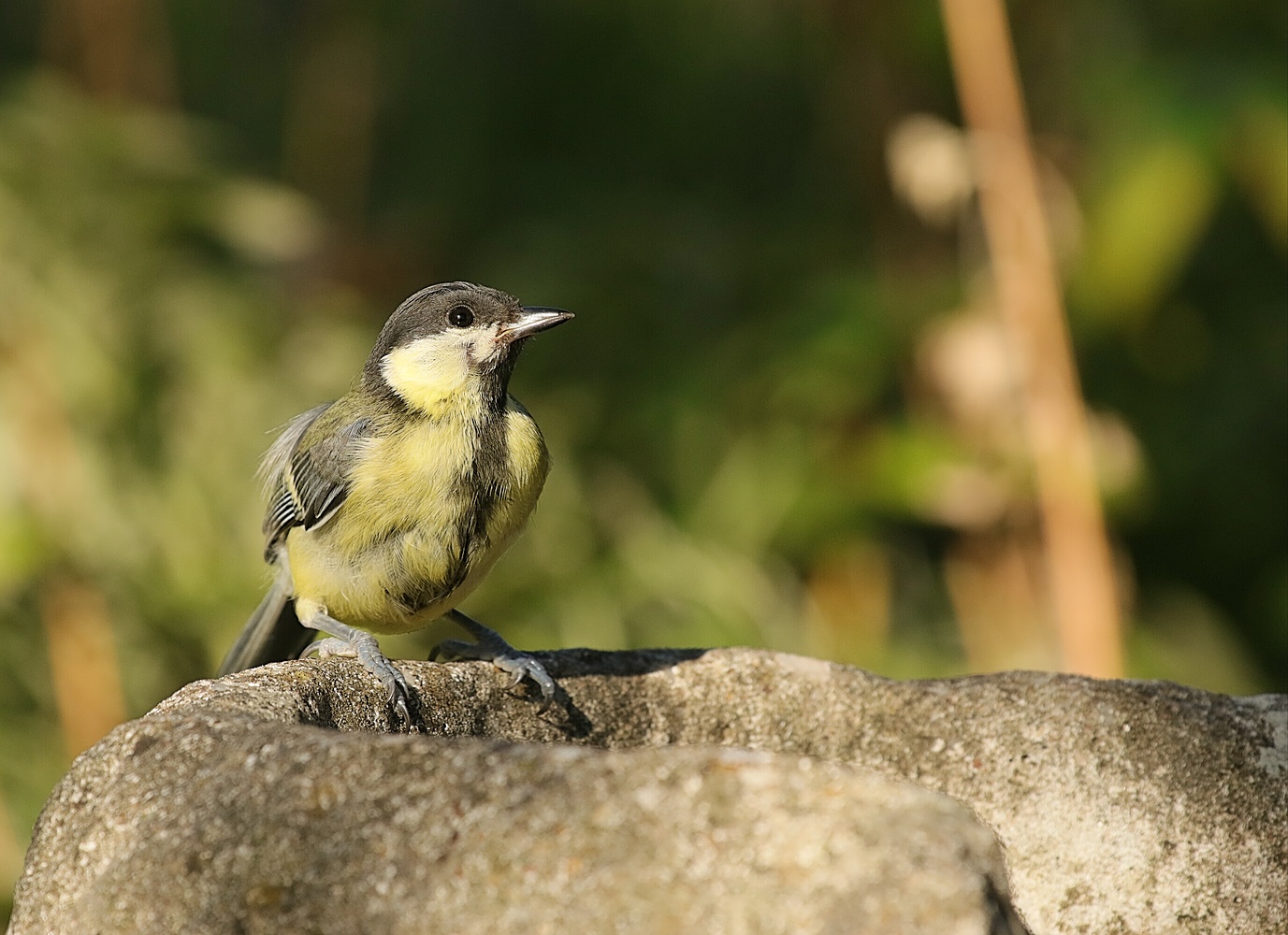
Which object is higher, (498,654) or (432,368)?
(432,368)

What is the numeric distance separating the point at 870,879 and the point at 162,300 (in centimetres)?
414

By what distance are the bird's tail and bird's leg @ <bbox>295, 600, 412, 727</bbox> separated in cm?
24

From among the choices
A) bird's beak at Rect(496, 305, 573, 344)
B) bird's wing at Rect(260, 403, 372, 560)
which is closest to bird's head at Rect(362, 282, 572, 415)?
bird's beak at Rect(496, 305, 573, 344)

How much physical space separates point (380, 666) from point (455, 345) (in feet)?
3.03

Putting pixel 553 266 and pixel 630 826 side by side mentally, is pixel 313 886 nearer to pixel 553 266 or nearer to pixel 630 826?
pixel 630 826

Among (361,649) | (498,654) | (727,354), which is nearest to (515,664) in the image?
Result: (498,654)

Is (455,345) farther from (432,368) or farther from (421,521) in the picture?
(421,521)

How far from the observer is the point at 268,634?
10.7ft

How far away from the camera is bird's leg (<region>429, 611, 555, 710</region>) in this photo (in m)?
2.42

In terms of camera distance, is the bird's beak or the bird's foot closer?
the bird's foot

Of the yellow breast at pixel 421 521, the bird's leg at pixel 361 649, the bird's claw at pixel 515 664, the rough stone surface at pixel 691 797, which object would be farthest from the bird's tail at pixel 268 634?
the rough stone surface at pixel 691 797

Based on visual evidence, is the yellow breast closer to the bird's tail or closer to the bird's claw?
the bird's claw

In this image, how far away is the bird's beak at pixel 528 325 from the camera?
295 centimetres

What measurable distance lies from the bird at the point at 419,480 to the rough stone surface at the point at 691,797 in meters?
0.36
